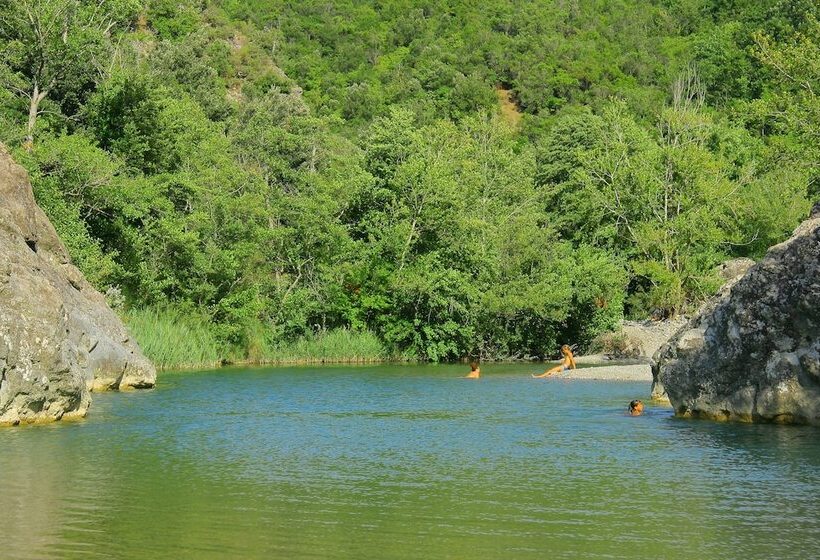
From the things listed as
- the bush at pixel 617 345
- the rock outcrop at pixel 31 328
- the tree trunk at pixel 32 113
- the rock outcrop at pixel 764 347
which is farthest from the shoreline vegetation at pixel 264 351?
the rock outcrop at pixel 764 347

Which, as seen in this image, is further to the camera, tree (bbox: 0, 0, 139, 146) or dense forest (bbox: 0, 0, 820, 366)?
tree (bbox: 0, 0, 139, 146)

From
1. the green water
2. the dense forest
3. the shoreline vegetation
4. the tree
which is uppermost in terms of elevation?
the tree

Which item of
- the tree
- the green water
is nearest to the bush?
the green water

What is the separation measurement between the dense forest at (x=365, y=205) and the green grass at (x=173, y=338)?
121 millimetres

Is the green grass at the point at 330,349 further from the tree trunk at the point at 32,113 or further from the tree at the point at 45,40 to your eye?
the tree at the point at 45,40

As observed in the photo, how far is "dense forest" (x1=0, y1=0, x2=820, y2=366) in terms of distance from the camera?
4756 cm

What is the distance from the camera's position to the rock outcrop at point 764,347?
23250 millimetres

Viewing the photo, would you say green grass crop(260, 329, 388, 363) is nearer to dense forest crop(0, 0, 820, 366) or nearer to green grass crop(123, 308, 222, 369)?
dense forest crop(0, 0, 820, 366)

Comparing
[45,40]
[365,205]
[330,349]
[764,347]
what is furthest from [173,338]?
[764,347]

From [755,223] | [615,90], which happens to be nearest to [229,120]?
[755,223]

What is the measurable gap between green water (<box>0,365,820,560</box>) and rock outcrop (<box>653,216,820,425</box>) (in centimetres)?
75

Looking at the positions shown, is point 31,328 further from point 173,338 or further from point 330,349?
point 330,349

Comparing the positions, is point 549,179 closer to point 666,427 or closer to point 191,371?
point 191,371

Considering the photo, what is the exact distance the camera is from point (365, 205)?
5881 cm
